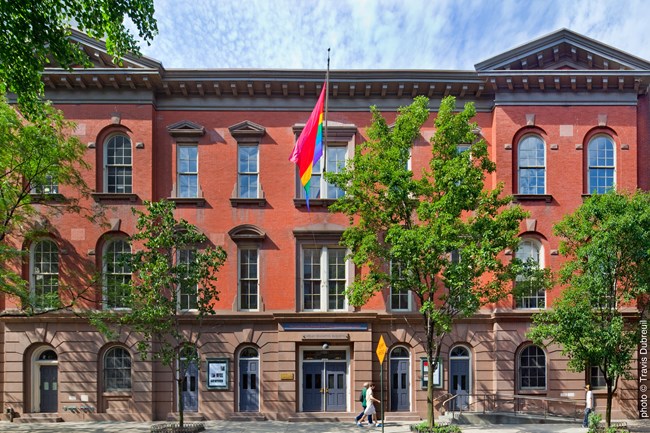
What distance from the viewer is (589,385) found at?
807 inches

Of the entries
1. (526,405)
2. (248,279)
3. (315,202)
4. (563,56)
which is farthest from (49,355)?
(563,56)

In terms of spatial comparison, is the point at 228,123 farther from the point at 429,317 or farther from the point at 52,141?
the point at 429,317

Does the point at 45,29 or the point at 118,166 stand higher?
the point at 45,29

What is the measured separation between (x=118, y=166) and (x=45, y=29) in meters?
11.3

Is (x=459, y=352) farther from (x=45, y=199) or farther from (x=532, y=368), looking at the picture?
(x=45, y=199)

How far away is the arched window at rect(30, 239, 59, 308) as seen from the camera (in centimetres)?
2195

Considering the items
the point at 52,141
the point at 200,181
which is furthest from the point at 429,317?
the point at 52,141

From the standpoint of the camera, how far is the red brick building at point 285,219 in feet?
70.6

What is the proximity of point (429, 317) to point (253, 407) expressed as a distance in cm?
873

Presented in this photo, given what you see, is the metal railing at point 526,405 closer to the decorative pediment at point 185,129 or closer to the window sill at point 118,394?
the window sill at point 118,394

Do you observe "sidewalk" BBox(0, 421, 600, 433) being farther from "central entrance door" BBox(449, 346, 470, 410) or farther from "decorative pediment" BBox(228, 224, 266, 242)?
"decorative pediment" BBox(228, 224, 266, 242)

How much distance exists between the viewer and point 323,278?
2222 cm

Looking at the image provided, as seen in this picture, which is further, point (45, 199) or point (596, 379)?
point (596, 379)

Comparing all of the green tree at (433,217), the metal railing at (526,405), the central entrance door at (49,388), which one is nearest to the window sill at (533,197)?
the green tree at (433,217)
